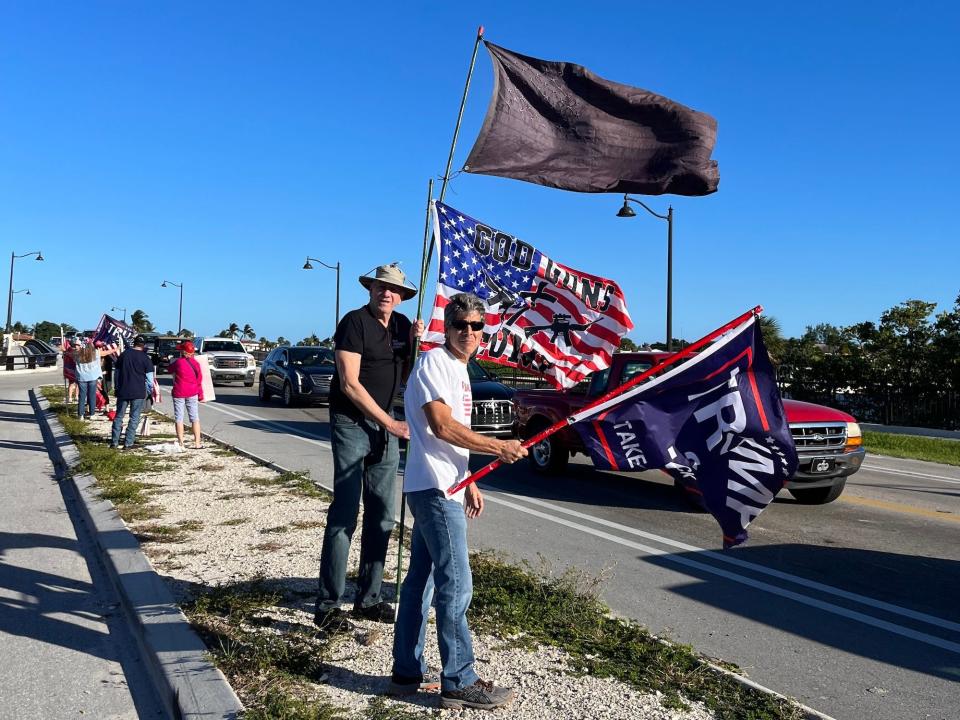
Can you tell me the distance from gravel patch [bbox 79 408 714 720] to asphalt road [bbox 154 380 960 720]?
1.01 m

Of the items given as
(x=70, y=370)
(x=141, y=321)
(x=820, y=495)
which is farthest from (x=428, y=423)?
(x=141, y=321)

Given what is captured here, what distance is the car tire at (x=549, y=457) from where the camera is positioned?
435 inches

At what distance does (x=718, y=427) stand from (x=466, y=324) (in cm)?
147

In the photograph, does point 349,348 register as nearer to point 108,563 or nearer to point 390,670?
point 390,670

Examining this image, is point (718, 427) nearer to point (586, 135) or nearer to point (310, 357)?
point (586, 135)

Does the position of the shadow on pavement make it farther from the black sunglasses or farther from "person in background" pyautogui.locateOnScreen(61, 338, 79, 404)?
"person in background" pyautogui.locateOnScreen(61, 338, 79, 404)

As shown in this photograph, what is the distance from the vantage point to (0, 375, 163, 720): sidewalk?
3960 millimetres

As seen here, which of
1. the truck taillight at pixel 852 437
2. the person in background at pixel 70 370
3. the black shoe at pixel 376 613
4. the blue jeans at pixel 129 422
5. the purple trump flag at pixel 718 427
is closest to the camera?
the purple trump flag at pixel 718 427

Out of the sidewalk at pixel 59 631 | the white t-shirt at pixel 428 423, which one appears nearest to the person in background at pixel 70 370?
the sidewalk at pixel 59 631

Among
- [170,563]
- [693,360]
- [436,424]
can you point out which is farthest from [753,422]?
[170,563]

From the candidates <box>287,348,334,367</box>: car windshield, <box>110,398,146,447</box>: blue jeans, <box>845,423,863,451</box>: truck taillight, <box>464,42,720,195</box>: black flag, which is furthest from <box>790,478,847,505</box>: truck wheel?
<box>287,348,334,367</box>: car windshield

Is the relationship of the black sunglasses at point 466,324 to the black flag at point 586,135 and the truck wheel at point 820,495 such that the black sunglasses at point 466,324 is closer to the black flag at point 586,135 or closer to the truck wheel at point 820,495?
the black flag at point 586,135

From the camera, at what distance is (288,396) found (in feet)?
73.2

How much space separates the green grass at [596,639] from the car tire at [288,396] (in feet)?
56.0
